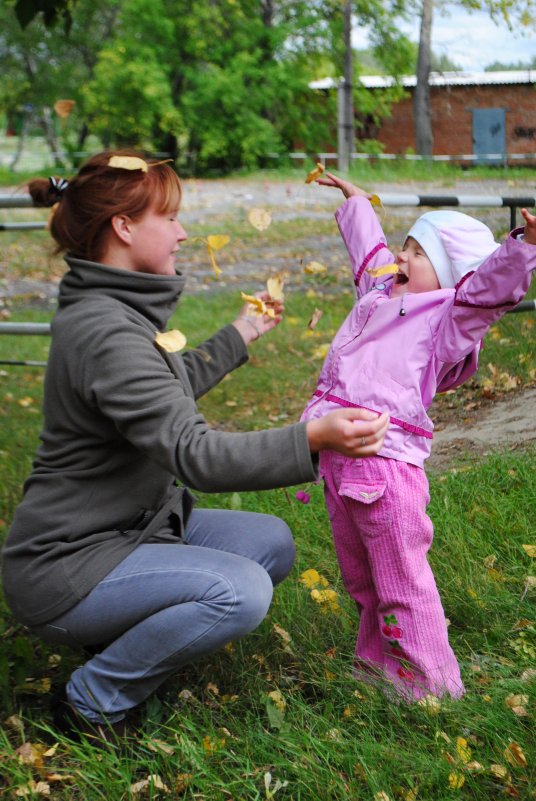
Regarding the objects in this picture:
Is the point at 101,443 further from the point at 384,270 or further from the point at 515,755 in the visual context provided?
the point at 515,755

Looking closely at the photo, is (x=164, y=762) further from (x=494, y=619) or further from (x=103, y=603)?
(x=494, y=619)

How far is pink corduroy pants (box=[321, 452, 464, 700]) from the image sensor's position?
235 centimetres

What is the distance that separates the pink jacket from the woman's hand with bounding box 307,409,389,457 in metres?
0.43

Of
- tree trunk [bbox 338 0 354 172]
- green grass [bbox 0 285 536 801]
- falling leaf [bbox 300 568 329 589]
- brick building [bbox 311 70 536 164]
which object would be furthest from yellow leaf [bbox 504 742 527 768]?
brick building [bbox 311 70 536 164]

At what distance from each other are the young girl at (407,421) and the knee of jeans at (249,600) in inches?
11.1

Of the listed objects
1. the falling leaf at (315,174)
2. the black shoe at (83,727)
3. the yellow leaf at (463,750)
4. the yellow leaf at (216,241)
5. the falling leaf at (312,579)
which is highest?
the falling leaf at (315,174)

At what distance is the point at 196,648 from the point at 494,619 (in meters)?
0.87

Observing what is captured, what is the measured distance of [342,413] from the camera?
6.35 ft

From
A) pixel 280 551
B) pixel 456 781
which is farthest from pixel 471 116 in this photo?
pixel 456 781

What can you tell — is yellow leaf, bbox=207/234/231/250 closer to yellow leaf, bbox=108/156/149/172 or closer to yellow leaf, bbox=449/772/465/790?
yellow leaf, bbox=108/156/149/172

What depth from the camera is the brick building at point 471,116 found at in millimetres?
23484

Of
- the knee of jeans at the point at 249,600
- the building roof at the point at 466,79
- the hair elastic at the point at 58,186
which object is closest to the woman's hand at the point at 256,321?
the hair elastic at the point at 58,186

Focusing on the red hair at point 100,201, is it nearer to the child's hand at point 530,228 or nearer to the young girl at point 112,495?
the young girl at point 112,495

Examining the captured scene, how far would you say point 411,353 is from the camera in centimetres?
237
